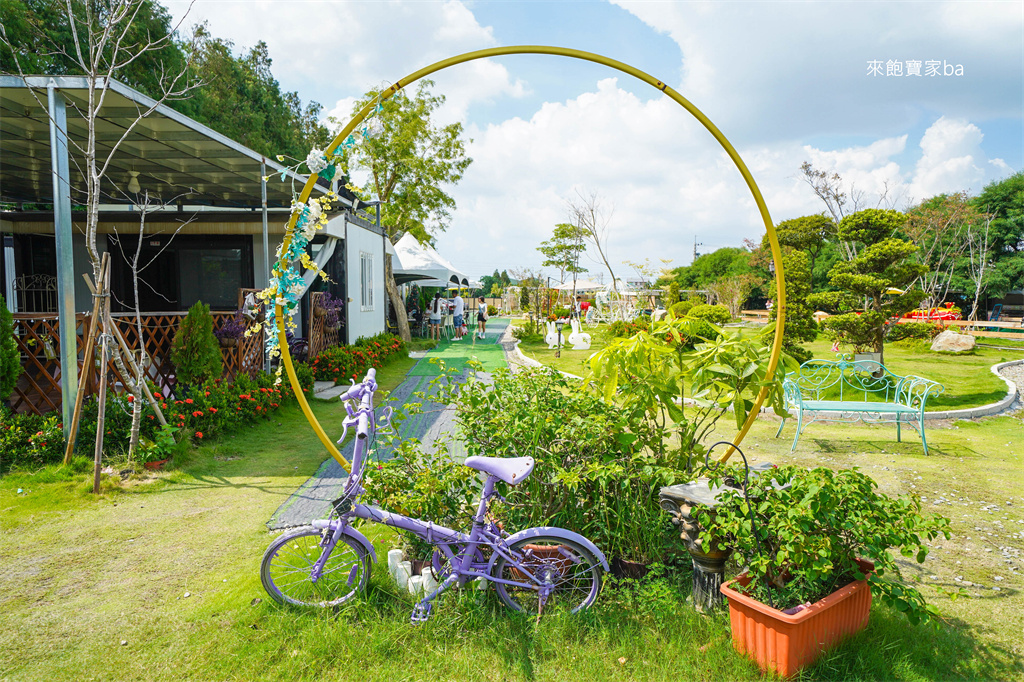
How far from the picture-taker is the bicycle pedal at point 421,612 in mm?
2734

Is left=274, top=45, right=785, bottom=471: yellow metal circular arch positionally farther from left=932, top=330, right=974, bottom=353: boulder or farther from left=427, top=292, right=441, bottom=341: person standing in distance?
left=427, top=292, right=441, bottom=341: person standing in distance

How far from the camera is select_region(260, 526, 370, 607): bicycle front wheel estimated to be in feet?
9.48

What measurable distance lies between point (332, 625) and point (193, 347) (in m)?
4.45

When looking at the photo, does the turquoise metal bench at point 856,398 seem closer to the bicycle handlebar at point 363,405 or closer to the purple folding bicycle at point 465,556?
the purple folding bicycle at point 465,556

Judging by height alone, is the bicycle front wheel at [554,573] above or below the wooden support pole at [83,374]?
below

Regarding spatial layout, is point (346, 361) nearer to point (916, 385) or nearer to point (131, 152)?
point (131, 152)

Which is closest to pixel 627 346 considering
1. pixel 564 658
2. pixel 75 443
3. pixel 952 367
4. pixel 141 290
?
pixel 564 658

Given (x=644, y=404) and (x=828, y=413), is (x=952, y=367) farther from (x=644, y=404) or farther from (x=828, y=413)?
(x=644, y=404)

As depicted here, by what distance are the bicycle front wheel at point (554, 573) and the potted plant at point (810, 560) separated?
0.62m

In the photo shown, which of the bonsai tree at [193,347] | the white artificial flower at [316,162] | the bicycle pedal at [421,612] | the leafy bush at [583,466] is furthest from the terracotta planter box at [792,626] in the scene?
the bonsai tree at [193,347]

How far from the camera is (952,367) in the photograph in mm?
12414

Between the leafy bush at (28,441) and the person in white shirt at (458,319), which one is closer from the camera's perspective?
the leafy bush at (28,441)

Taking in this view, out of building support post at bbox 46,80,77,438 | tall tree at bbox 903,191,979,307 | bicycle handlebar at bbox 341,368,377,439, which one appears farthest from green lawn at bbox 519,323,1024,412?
tall tree at bbox 903,191,979,307

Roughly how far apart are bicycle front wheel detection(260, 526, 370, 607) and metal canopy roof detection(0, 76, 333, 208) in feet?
7.35
